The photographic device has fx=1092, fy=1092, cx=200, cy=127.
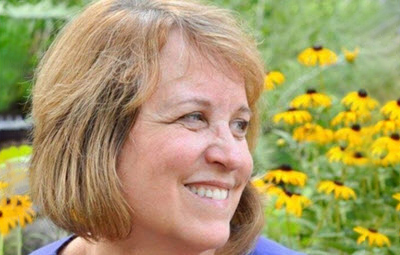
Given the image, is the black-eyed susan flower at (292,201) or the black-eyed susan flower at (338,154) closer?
the black-eyed susan flower at (292,201)

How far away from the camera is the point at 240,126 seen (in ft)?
7.63

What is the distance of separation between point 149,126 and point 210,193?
0.18 metres

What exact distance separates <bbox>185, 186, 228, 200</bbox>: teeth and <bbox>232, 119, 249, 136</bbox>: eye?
0.14 metres

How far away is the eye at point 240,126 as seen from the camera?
7.54ft

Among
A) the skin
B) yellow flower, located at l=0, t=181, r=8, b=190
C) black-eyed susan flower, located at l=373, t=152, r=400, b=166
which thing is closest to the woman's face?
the skin

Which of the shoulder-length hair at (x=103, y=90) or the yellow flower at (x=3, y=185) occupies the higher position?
the shoulder-length hair at (x=103, y=90)

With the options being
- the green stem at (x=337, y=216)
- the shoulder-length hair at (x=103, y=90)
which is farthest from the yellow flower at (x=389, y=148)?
the shoulder-length hair at (x=103, y=90)

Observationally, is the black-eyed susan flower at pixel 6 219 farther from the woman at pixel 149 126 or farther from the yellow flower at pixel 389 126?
the yellow flower at pixel 389 126

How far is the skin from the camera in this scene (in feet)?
7.19

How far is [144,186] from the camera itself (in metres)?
2.22

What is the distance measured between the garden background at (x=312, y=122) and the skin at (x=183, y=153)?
39cm

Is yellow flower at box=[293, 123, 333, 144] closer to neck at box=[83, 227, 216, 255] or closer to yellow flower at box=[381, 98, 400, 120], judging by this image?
yellow flower at box=[381, 98, 400, 120]

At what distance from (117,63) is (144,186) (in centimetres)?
27

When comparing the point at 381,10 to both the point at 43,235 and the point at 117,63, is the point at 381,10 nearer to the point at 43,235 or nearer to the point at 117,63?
the point at 43,235
